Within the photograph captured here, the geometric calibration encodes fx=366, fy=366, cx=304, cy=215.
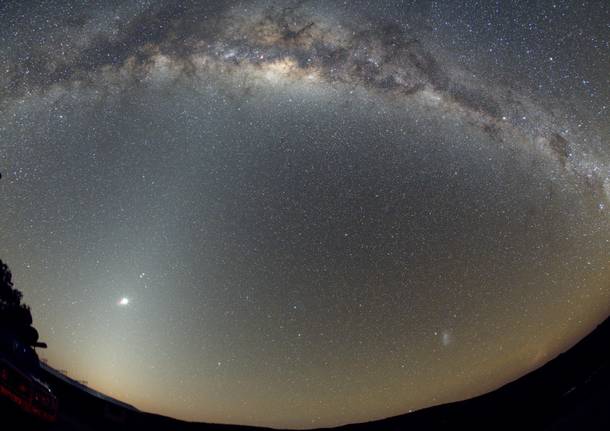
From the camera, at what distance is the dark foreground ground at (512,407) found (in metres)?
9.62

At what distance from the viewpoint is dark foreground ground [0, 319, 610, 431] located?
9617 millimetres

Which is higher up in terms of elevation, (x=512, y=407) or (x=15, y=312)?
(x=15, y=312)

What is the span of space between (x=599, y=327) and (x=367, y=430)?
344 inches

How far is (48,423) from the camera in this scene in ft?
24.4

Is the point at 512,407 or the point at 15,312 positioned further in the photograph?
the point at 512,407

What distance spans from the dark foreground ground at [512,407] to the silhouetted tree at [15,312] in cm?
237

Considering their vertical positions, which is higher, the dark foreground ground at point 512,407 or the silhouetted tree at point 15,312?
the silhouetted tree at point 15,312

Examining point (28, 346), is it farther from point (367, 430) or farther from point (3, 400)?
point (367, 430)

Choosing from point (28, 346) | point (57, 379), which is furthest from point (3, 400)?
point (57, 379)

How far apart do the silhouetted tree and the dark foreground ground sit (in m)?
2.37

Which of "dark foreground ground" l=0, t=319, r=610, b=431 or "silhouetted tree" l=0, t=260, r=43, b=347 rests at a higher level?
"silhouetted tree" l=0, t=260, r=43, b=347

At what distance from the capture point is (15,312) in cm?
930

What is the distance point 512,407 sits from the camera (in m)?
12.6

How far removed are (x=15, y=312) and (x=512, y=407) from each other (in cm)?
1545
